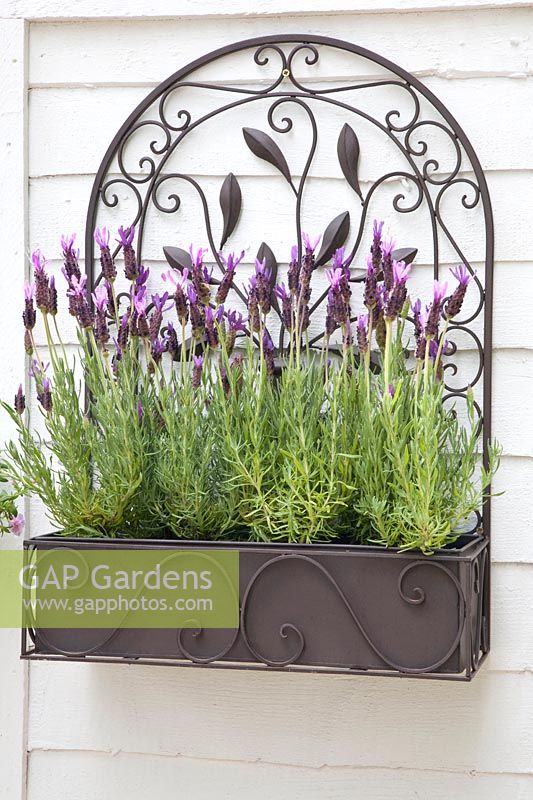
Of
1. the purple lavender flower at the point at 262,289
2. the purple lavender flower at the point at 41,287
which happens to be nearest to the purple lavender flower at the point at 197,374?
the purple lavender flower at the point at 262,289

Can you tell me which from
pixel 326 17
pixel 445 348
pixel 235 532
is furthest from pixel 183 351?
pixel 326 17

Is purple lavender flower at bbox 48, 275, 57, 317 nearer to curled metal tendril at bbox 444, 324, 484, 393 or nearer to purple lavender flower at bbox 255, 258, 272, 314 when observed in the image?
purple lavender flower at bbox 255, 258, 272, 314

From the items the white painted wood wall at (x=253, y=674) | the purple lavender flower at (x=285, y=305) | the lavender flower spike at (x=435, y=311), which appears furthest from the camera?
the white painted wood wall at (x=253, y=674)

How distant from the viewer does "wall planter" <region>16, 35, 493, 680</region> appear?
118 centimetres

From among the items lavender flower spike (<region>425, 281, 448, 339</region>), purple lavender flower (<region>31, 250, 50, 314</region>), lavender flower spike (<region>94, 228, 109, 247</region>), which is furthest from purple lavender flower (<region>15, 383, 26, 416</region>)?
lavender flower spike (<region>425, 281, 448, 339</region>)

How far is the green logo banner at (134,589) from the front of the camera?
4.02 feet

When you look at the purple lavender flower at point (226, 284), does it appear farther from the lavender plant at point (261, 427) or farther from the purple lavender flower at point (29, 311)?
the purple lavender flower at point (29, 311)

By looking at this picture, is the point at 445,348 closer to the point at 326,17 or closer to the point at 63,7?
the point at 326,17

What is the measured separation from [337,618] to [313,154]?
68 centimetres

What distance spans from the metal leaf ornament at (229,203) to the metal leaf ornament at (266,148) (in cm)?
5

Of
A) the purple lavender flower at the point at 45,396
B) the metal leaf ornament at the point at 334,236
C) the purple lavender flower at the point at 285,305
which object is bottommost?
the purple lavender flower at the point at 45,396

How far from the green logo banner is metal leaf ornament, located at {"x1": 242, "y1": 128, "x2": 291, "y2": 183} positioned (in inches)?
22.8

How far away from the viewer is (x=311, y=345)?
1403mm

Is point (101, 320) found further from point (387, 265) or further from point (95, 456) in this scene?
point (387, 265)
